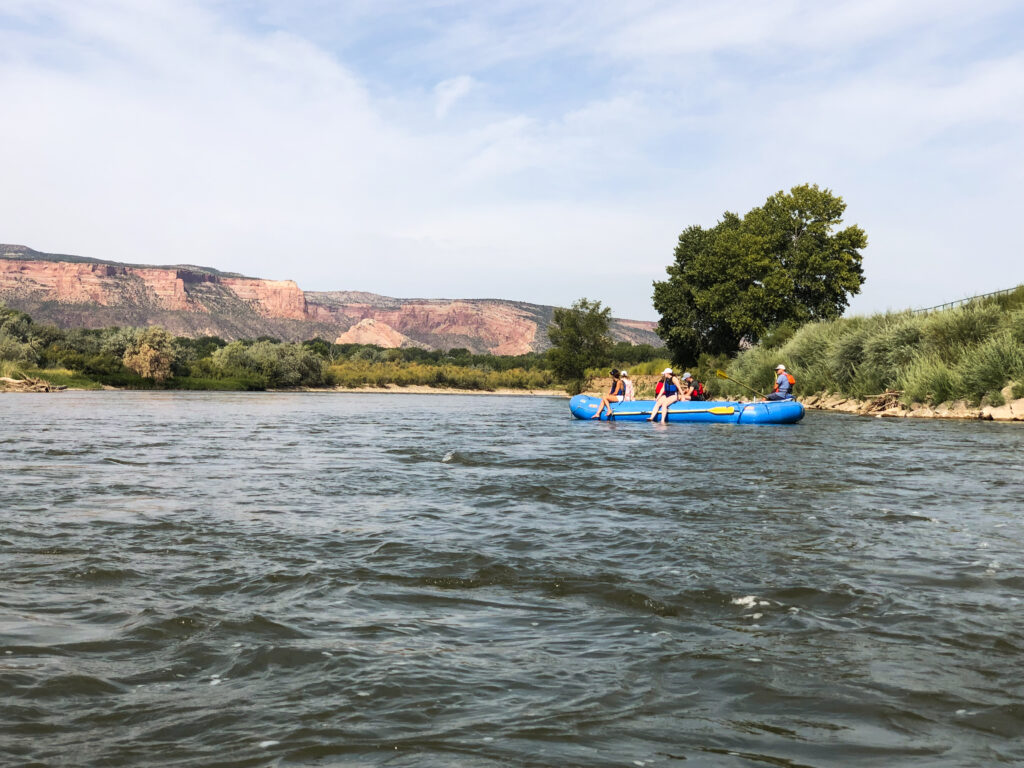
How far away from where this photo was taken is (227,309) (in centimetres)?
14625

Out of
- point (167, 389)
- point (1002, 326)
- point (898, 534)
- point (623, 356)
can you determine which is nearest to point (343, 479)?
point (898, 534)

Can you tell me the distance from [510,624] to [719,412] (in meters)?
19.6

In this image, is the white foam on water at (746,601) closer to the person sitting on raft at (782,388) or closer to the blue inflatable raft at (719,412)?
the blue inflatable raft at (719,412)

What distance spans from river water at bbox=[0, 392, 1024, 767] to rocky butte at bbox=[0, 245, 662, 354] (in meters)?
86.8

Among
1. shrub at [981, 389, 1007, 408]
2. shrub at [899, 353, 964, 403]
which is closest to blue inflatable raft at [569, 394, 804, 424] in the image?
shrub at [899, 353, 964, 403]

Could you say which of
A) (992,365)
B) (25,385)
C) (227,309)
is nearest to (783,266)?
(992,365)

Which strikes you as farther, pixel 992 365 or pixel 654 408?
pixel 654 408

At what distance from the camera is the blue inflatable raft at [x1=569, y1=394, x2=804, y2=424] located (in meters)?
22.3

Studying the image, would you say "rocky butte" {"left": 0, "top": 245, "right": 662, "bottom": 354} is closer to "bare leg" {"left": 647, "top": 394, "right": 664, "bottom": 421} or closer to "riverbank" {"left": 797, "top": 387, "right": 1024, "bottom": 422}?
"riverbank" {"left": 797, "top": 387, "right": 1024, "bottom": 422}

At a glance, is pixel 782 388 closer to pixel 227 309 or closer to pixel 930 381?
pixel 930 381

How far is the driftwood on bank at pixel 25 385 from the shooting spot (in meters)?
→ 51.1

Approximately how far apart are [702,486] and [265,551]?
18.7ft

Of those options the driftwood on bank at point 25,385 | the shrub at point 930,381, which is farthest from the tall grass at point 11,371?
the shrub at point 930,381

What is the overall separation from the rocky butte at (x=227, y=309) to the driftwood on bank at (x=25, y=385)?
5780 centimetres
